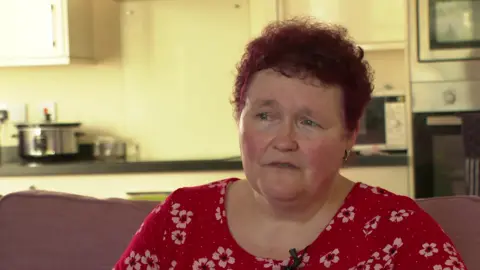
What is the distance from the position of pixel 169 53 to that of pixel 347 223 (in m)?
2.74

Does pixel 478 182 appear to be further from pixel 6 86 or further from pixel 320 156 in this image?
pixel 6 86

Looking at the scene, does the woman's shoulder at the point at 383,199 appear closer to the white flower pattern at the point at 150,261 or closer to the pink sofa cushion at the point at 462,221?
the pink sofa cushion at the point at 462,221

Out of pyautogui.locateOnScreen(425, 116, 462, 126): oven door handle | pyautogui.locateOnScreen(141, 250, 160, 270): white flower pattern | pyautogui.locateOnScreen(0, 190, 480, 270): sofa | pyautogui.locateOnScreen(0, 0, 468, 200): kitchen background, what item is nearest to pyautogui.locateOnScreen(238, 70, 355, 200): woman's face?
pyautogui.locateOnScreen(141, 250, 160, 270): white flower pattern

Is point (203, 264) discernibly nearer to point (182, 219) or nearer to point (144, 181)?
point (182, 219)

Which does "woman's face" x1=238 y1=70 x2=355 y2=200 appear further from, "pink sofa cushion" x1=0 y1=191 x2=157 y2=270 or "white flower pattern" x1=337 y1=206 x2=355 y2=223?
"pink sofa cushion" x1=0 y1=191 x2=157 y2=270

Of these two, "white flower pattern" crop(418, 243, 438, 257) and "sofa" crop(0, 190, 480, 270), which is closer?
"white flower pattern" crop(418, 243, 438, 257)

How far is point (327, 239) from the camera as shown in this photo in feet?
4.00

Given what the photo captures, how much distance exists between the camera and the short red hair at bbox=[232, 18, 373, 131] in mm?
1202

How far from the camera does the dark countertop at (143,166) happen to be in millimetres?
3178

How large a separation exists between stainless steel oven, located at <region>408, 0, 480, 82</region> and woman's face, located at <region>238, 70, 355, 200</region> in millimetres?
1998

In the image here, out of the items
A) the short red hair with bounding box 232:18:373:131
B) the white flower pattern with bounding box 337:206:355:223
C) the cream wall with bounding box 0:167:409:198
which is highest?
the short red hair with bounding box 232:18:373:131

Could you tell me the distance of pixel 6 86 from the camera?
3.92m

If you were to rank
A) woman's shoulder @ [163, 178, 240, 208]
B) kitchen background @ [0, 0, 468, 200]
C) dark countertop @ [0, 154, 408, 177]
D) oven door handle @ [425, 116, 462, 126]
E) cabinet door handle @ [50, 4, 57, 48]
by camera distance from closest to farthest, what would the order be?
woman's shoulder @ [163, 178, 240, 208]
oven door handle @ [425, 116, 462, 126]
dark countertop @ [0, 154, 408, 177]
cabinet door handle @ [50, 4, 57, 48]
kitchen background @ [0, 0, 468, 200]

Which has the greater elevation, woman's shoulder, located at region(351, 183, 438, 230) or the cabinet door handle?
the cabinet door handle
